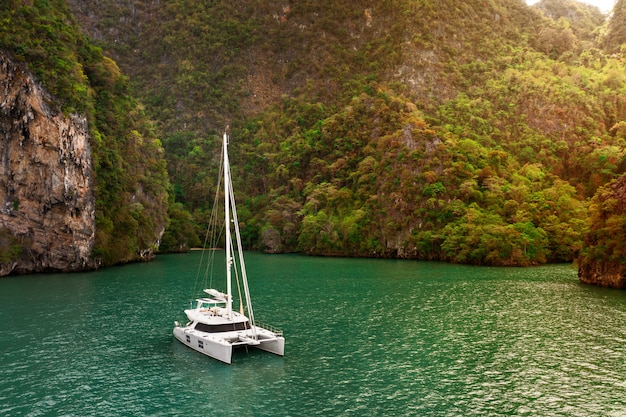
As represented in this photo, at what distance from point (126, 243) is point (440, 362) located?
254 ft

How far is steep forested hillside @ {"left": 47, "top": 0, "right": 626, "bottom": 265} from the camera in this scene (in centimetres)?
11106

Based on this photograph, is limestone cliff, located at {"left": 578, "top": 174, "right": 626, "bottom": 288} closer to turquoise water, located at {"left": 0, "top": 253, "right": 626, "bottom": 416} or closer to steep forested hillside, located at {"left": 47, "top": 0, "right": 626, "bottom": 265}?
turquoise water, located at {"left": 0, "top": 253, "right": 626, "bottom": 416}

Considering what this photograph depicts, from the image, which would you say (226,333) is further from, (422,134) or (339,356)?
(422,134)

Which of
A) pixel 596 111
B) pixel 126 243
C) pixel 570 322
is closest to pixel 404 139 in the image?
pixel 596 111

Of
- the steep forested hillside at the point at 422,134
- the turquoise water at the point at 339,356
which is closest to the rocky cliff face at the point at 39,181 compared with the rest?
the turquoise water at the point at 339,356

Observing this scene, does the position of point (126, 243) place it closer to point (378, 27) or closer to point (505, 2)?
point (378, 27)

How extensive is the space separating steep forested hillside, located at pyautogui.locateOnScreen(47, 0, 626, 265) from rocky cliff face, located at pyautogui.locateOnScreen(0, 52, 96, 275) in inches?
1884

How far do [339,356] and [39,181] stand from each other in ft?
220

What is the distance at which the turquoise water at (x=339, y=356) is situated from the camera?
92.1ft

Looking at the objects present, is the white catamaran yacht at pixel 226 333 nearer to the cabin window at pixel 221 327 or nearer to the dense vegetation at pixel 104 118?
the cabin window at pixel 221 327

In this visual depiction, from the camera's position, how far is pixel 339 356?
36188 mm

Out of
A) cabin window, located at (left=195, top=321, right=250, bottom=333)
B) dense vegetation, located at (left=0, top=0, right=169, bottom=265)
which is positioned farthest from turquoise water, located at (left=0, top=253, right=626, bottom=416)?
dense vegetation, located at (left=0, top=0, right=169, bottom=265)

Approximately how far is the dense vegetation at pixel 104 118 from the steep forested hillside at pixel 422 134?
84.9 feet

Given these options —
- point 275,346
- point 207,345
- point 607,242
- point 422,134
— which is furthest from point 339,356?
point 422,134
